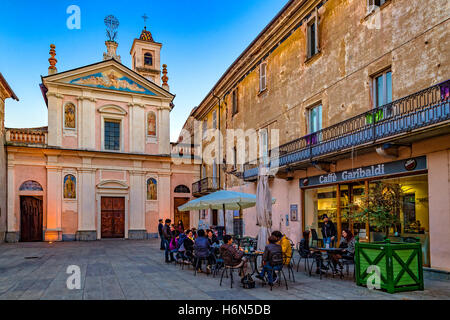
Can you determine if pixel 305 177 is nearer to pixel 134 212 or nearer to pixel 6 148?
pixel 134 212

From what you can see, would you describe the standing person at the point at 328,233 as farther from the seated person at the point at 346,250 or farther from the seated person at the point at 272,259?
the seated person at the point at 272,259

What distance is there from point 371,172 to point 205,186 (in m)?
16.5

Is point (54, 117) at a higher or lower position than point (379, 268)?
higher

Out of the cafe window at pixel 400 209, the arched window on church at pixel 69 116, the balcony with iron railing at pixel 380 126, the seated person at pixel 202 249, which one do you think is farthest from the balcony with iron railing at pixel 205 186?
the seated person at pixel 202 249

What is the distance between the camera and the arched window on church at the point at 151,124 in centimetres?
2898

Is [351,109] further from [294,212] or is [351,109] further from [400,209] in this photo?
[294,212]

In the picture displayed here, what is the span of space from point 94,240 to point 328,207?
1710 cm

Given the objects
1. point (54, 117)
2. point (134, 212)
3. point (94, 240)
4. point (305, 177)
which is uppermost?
point (54, 117)

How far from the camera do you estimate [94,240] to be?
83.5 ft

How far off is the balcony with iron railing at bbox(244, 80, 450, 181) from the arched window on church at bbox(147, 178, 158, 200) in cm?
1483

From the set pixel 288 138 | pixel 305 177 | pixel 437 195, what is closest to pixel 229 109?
pixel 288 138

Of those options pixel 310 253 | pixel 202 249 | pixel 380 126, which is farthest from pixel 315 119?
pixel 202 249

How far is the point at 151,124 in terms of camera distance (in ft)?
95.6

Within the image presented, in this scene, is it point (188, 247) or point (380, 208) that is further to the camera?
point (188, 247)
